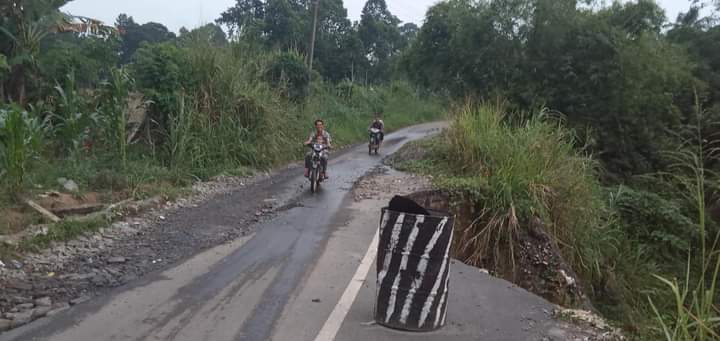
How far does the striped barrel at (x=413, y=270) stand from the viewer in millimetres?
4676

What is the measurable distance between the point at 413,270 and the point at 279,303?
4.91 feet

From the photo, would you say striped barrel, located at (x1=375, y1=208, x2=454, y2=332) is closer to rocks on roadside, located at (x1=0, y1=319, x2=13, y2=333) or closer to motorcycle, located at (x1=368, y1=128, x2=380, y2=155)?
rocks on roadside, located at (x1=0, y1=319, x2=13, y2=333)

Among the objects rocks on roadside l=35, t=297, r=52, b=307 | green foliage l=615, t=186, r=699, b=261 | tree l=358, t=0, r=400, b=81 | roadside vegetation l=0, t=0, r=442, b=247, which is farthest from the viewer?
tree l=358, t=0, r=400, b=81

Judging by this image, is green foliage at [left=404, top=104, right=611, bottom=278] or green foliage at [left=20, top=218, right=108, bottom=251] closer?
green foliage at [left=20, top=218, right=108, bottom=251]

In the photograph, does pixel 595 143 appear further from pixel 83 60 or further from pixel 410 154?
pixel 83 60

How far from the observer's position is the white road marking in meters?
4.82

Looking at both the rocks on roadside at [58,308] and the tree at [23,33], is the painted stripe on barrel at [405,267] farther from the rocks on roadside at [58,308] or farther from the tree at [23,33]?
the tree at [23,33]

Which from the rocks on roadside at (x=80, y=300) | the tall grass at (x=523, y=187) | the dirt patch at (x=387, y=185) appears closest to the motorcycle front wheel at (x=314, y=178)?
the dirt patch at (x=387, y=185)

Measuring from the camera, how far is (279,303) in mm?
5516

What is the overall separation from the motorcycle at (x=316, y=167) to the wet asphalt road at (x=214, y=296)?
2.98 metres

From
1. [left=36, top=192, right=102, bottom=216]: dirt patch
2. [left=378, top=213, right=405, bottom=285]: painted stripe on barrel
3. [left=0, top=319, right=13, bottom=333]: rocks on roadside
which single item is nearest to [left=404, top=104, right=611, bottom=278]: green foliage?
[left=378, top=213, right=405, bottom=285]: painted stripe on barrel

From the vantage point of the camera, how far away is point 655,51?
22312 mm

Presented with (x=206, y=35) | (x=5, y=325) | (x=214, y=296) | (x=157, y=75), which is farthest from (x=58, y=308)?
(x=206, y=35)

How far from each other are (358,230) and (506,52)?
1706cm
